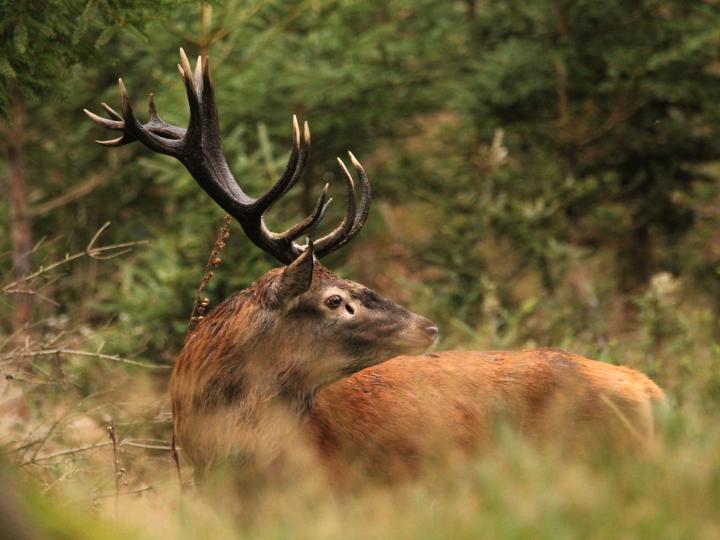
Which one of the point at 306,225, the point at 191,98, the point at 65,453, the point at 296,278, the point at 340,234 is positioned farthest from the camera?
the point at 65,453

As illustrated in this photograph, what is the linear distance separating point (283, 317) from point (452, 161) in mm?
6480

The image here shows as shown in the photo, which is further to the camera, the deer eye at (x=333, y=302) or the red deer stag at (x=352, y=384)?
the deer eye at (x=333, y=302)

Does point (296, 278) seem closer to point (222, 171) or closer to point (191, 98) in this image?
point (222, 171)

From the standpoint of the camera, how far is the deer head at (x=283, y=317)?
18.1 feet

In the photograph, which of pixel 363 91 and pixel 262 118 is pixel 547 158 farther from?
pixel 262 118

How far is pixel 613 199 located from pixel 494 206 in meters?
2.06

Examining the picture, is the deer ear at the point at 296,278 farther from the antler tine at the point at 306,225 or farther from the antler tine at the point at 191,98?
the antler tine at the point at 191,98

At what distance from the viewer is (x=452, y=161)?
38.9ft

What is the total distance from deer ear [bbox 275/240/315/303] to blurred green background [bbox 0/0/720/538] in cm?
338

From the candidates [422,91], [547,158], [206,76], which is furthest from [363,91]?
[206,76]

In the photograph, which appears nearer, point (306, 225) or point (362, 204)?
point (306, 225)

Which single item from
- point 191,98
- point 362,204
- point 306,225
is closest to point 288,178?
point 306,225

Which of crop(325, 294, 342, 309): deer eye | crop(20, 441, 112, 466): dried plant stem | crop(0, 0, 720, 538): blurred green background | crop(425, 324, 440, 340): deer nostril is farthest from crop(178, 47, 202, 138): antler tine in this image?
crop(0, 0, 720, 538): blurred green background

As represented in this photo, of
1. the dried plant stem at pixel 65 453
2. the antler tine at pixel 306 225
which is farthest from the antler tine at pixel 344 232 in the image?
the dried plant stem at pixel 65 453
